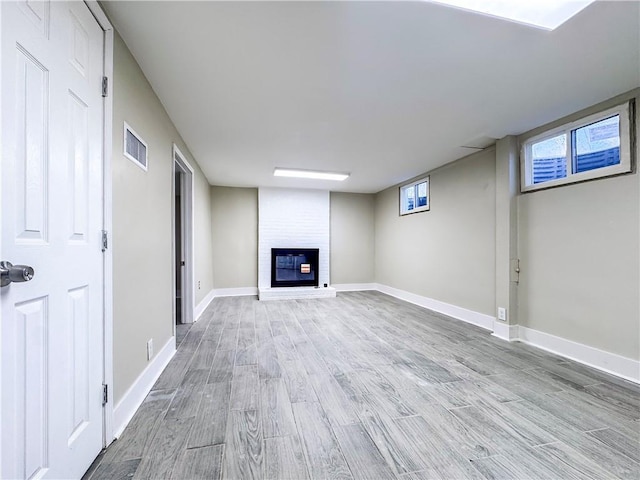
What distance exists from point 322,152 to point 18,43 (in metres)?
3.06

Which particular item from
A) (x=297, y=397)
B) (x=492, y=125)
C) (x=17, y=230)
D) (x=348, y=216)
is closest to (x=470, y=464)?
(x=297, y=397)

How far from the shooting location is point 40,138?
994mm

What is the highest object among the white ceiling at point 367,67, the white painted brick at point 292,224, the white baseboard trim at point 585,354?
the white ceiling at point 367,67

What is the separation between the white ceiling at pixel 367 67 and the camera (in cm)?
150

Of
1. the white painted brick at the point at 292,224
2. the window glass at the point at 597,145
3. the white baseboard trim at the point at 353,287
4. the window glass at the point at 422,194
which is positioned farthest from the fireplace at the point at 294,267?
the window glass at the point at 597,145

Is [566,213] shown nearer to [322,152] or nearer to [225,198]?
[322,152]

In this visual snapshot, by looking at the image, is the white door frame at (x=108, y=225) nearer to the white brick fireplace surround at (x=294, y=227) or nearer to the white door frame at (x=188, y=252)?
the white door frame at (x=188, y=252)

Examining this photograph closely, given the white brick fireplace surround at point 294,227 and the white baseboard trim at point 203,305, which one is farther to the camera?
the white brick fireplace surround at point 294,227

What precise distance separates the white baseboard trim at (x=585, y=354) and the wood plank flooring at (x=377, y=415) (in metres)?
0.11

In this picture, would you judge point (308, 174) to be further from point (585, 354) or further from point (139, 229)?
point (585, 354)

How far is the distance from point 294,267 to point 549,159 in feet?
15.0

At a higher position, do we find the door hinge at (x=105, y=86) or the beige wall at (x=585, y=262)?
the door hinge at (x=105, y=86)

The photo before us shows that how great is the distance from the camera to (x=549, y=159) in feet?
9.62

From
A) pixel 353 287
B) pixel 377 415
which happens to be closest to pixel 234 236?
pixel 353 287
